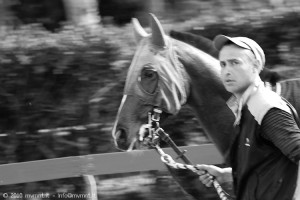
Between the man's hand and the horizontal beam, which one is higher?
the man's hand

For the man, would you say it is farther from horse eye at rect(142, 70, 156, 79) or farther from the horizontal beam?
the horizontal beam

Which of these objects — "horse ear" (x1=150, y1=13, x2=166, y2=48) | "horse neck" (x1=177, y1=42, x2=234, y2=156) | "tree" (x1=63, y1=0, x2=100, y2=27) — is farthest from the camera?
"tree" (x1=63, y1=0, x2=100, y2=27)

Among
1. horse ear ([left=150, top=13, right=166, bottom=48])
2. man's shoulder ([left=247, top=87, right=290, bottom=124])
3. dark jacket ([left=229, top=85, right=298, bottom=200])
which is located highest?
horse ear ([left=150, top=13, right=166, bottom=48])

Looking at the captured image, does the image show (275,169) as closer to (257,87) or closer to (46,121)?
(257,87)

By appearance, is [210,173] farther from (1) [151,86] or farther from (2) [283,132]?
(2) [283,132]

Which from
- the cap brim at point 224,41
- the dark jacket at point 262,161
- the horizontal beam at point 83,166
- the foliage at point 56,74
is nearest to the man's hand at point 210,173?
the dark jacket at point 262,161

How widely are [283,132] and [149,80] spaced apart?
1.20 meters

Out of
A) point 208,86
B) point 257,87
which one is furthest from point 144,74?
point 257,87

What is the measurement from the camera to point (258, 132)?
9.50ft

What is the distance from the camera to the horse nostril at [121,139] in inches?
152

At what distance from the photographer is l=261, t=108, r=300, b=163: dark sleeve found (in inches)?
108

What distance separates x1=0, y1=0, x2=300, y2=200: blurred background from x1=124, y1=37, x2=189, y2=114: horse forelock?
50.7 inches

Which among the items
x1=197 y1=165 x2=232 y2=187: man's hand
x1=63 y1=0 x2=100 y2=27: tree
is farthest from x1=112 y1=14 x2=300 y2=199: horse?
x1=63 y1=0 x2=100 y2=27: tree

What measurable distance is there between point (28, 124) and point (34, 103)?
193 millimetres
